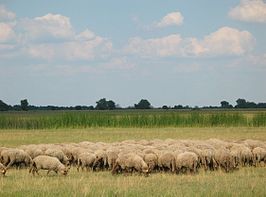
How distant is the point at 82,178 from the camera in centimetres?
1952

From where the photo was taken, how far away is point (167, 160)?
843 inches

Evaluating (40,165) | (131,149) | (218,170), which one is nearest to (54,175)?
(40,165)

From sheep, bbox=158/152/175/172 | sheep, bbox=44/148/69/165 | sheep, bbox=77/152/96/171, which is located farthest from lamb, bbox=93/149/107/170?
sheep, bbox=158/152/175/172

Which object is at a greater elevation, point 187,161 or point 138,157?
point 138,157

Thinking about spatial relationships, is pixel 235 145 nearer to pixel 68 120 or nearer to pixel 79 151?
pixel 79 151

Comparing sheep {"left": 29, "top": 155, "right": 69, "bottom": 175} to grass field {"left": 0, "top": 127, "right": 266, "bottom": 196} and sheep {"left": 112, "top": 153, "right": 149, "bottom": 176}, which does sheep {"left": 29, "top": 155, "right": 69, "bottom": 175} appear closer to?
grass field {"left": 0, "top": 127, "right": 266, "bottom": 196}

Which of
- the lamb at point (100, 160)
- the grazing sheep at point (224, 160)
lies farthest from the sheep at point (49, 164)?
the grazing sheep at point (224, 160)

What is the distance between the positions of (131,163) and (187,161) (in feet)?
6.74

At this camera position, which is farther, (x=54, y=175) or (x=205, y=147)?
(x=205, y=147)

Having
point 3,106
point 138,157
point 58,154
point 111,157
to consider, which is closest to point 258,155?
point 138,157

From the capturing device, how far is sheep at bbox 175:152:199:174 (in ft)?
68.7

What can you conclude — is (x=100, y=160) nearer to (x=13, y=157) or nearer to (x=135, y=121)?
(x=13, y=157)

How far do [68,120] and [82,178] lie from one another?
127ft

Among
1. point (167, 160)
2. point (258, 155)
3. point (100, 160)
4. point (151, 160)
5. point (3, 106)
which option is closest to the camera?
point (167, 160)
